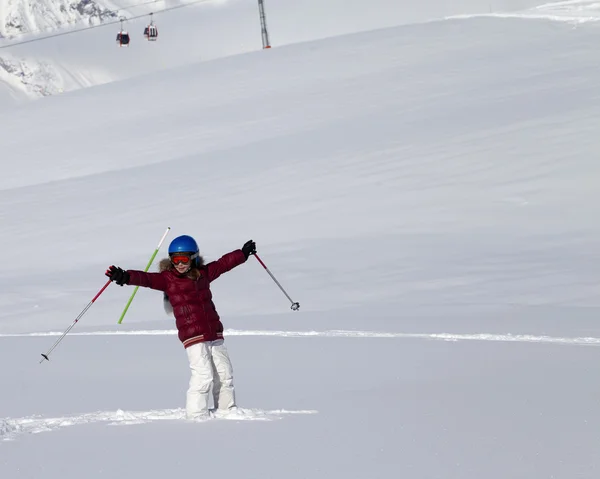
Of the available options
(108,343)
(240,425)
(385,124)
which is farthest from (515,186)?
(240,425)

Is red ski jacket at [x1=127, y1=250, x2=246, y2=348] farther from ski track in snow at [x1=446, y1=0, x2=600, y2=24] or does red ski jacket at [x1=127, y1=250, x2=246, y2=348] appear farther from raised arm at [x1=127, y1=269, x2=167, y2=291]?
ski track in snow at [x1=446, y1=0, x2=600, y2=24]

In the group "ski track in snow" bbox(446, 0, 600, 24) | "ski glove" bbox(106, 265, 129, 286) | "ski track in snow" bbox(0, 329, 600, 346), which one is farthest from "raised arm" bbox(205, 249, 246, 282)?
"ski track in snow" bbox(446, 0, 600, 24)

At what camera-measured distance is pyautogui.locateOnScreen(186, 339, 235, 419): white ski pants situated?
5660mm

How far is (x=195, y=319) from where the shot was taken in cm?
575

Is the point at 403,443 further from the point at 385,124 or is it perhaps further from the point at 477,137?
the point at 385,124

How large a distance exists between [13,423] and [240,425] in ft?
3.91

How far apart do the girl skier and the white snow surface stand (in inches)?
8.9

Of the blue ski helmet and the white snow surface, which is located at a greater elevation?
the blue ski helmet

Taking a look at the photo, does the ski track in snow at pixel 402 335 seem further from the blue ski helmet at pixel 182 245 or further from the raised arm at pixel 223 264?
the blue ski helmet at pixel 182 245

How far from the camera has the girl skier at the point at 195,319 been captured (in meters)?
5.69

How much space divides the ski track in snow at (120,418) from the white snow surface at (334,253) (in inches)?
1.1

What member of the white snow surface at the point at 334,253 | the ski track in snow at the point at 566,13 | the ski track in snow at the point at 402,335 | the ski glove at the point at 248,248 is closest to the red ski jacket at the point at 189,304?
the ski glove at the point at 248,248

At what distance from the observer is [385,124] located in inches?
875

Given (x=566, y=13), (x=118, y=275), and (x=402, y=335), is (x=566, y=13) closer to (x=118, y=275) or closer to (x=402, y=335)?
(x=402, y=335)
